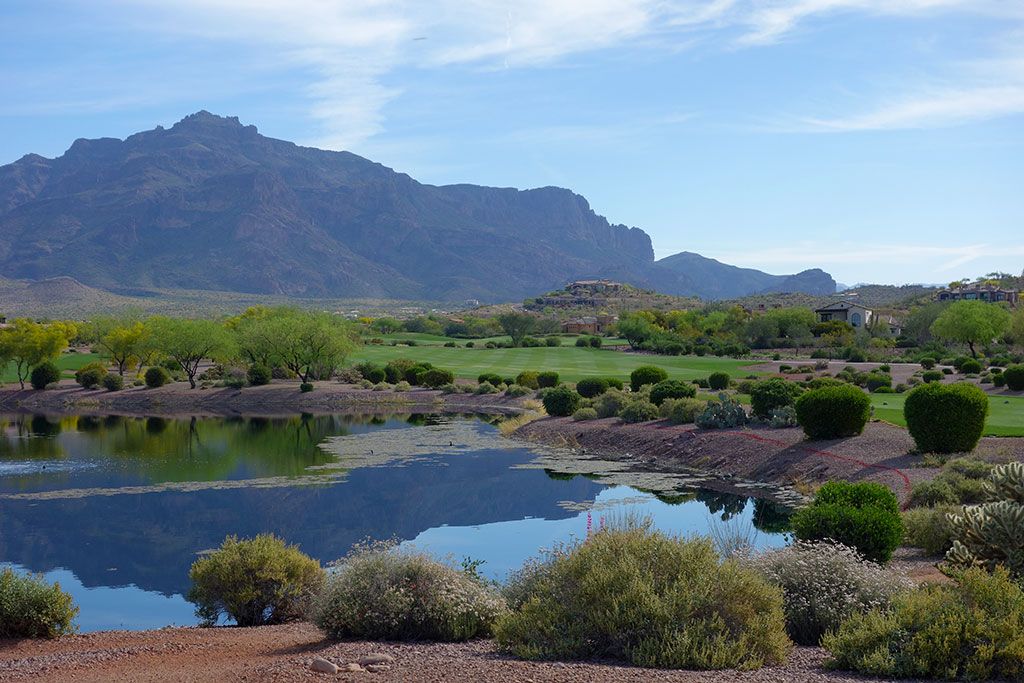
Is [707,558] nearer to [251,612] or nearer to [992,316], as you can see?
[251,612]

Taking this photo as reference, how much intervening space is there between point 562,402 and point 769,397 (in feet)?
35.3

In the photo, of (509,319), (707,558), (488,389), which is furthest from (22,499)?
(509,319)

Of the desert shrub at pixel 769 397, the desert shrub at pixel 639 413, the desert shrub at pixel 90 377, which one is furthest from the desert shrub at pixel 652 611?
the desert shrub at pixel 90 377

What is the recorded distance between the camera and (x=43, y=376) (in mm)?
63812

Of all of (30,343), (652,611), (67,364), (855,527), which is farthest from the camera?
(67,364)

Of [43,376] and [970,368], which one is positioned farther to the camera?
[43,376]

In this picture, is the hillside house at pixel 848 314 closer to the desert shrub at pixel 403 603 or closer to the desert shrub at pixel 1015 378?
the desert shrub at pixel 1015 378

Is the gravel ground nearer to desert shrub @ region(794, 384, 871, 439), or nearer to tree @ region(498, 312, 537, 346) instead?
desert shrub @ region(794, 384, 871, 439)

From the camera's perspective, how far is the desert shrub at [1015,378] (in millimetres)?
44688

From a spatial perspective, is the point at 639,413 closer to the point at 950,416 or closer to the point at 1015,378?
the point at 950,416

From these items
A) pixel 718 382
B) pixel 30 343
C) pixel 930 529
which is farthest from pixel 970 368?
pixel 30 343

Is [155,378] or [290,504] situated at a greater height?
[155,378]

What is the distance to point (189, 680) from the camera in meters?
9.78

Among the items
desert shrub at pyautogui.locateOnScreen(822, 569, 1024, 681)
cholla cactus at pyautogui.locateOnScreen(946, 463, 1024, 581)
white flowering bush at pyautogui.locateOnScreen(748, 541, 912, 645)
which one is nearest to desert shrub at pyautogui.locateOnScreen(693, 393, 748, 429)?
cholla cactus at pyautogui.locateOnScreen(946, 463, 1024, 581)
